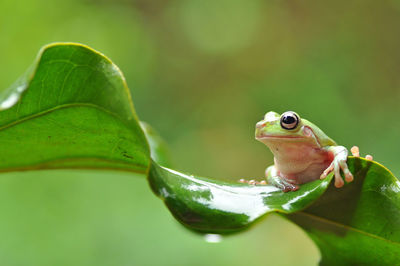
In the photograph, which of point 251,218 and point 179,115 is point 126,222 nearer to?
point 179,115

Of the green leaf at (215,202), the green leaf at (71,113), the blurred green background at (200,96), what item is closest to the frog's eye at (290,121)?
the green leaf at (215,202)

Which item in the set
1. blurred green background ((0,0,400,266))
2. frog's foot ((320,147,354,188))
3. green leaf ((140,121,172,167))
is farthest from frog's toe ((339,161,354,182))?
blurred green background ((0,0,400,266))

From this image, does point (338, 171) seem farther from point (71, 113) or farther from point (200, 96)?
point (200, 96)

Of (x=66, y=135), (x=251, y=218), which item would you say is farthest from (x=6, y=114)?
(x=251, y=218)

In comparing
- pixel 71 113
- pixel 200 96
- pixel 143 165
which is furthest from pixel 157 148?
pixel 200 96

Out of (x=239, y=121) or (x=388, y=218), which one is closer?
(x=388, y=218)

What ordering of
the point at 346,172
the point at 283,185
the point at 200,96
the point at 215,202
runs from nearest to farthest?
1. the point at 215,202
2. the point at 346,172
3. the point at 283,185
4. the point at 200,96
